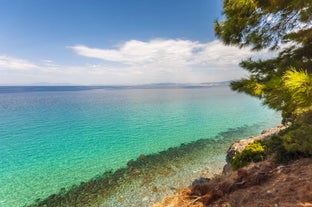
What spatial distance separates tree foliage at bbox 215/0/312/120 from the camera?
14.5 ft

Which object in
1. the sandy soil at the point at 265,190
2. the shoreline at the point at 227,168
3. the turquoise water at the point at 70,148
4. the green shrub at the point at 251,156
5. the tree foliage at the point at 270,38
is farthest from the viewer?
the turquoise water at the point at 70,148

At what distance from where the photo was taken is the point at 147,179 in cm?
1617

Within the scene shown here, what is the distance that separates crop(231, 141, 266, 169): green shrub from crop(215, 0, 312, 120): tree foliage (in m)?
6.86

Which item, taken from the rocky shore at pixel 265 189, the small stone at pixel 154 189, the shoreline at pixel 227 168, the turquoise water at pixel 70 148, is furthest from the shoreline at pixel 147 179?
the rocky shore at pixel 265 189

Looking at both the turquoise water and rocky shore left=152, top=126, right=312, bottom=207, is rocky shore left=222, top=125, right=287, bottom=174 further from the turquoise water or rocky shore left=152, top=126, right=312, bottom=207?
the turquoise water

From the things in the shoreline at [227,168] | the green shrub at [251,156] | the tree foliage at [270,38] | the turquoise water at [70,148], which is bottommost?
the turquoise water at [70,148]

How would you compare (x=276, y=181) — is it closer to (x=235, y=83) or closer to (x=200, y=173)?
(x=235, y=83)

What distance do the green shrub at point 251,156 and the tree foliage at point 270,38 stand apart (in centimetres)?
686

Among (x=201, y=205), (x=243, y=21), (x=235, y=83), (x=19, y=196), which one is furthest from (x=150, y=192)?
(x=243, y=21)

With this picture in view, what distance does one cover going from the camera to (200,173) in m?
16.9

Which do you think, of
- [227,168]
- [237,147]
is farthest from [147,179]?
[237,147]

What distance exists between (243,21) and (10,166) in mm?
25362

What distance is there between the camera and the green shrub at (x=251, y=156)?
11.0m

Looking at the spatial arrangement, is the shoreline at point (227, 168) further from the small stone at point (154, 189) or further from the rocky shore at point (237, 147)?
the small stone at point (154, 189)
